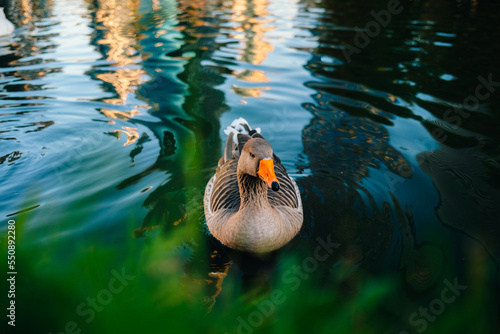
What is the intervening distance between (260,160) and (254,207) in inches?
19.7

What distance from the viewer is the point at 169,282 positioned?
4.00 metres

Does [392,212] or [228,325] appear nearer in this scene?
[228,325]

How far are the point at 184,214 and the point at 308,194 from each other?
1.60 metres

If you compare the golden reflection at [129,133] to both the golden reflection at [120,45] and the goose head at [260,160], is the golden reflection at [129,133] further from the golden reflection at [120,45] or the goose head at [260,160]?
the goose head at [260,160]

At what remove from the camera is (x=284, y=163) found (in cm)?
618

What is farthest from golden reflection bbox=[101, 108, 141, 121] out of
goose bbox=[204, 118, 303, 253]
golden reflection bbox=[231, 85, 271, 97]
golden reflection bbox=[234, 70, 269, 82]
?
goose bbox=[204, 118, 303, 253]

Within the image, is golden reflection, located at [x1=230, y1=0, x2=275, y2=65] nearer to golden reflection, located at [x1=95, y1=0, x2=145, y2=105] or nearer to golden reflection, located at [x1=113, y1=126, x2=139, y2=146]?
golden reflection, located at [x1=95, y1=0, x2=145, y2=105]

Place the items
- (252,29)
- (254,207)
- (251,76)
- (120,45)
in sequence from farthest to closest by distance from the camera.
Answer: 1. (252,29)
2. (120,45)
3. (251,76)
4. (254,207)

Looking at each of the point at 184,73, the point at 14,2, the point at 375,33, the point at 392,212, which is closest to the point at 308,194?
the point at 392,212

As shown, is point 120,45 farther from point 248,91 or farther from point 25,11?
point 25,11

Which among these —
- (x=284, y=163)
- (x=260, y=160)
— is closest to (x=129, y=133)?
(x=284, y=163)

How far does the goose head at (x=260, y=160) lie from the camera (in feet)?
12.6

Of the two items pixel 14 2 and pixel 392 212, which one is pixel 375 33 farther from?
pixel 14 2

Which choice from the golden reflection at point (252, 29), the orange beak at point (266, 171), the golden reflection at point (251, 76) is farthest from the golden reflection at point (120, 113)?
the orange beak at point (266, 171)
